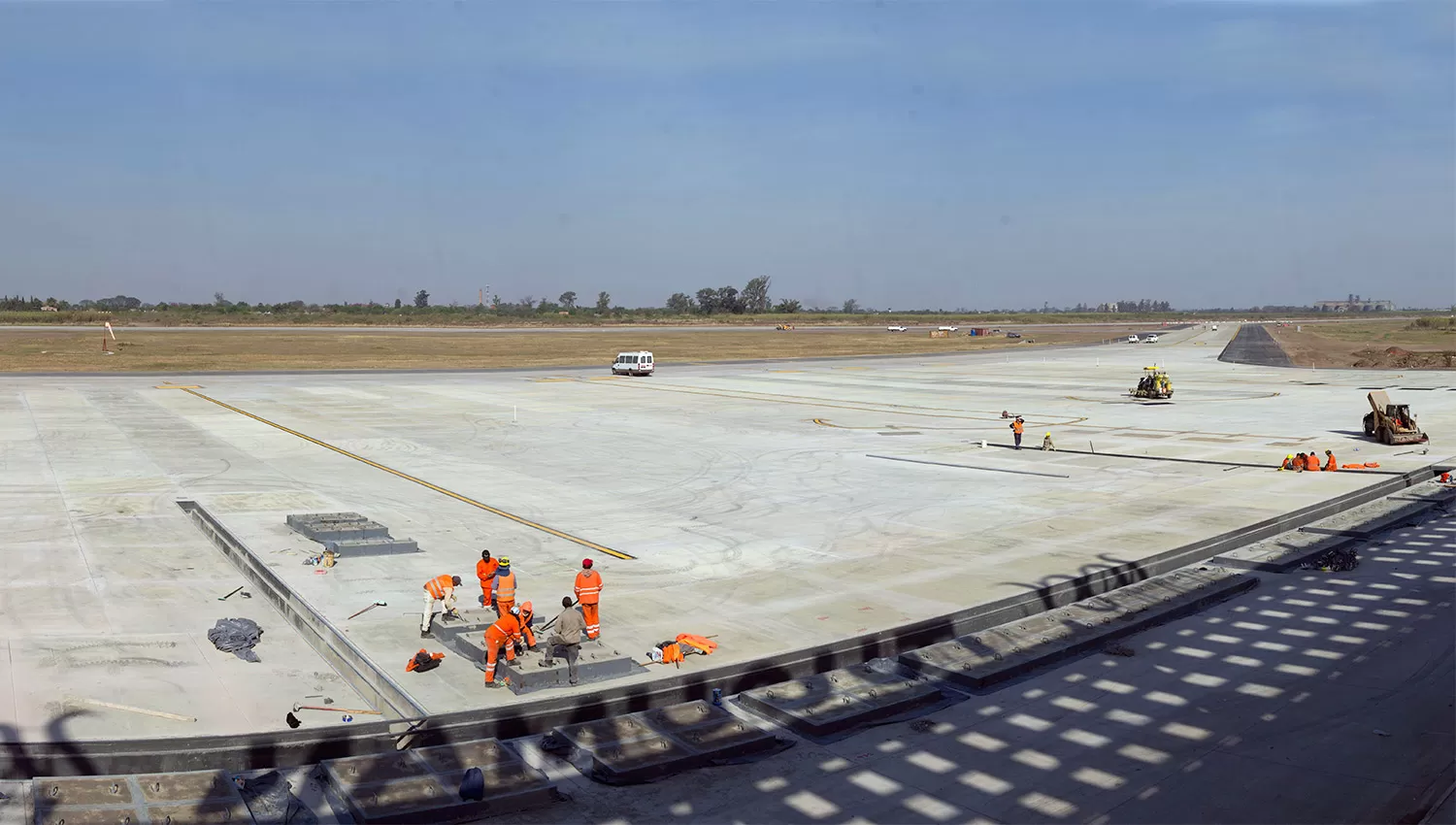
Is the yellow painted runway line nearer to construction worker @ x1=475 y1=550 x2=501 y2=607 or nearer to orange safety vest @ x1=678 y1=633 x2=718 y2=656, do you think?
construction worker @ x1=475 y1=550 x2=501 y2=607

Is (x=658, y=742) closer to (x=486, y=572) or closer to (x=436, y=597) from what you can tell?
(x=486, y=572)

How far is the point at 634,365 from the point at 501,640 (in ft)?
190

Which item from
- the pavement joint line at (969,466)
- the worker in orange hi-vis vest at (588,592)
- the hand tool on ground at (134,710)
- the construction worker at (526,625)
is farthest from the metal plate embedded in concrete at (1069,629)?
the pavement joint line at (969,466)

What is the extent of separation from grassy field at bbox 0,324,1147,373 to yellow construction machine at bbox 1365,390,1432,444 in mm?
58116

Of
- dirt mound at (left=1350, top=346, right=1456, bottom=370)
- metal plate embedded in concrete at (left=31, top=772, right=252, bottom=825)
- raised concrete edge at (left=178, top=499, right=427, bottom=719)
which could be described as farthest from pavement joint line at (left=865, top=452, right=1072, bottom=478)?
dirt mound at (left=1350, top=346, right=1456, bottom=370)

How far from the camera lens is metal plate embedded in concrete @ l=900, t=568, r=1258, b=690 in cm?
1410

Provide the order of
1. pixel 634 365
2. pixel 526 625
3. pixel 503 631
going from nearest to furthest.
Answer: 1. pixel 503 631
2. pixel 526 625
3. pixel 634 365

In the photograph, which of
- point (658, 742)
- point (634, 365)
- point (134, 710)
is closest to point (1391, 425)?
point (658, 742)

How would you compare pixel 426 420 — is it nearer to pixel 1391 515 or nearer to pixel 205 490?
pixel 205 490

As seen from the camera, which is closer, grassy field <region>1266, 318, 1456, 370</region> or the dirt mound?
the dirt mound

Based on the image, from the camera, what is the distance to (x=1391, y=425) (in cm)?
3775

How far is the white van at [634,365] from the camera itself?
232ft

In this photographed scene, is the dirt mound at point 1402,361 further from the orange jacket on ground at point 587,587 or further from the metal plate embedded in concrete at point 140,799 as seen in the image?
the metal plate embedded in concrete at point 140,799

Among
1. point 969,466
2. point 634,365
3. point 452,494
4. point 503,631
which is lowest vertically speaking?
point 452,494
